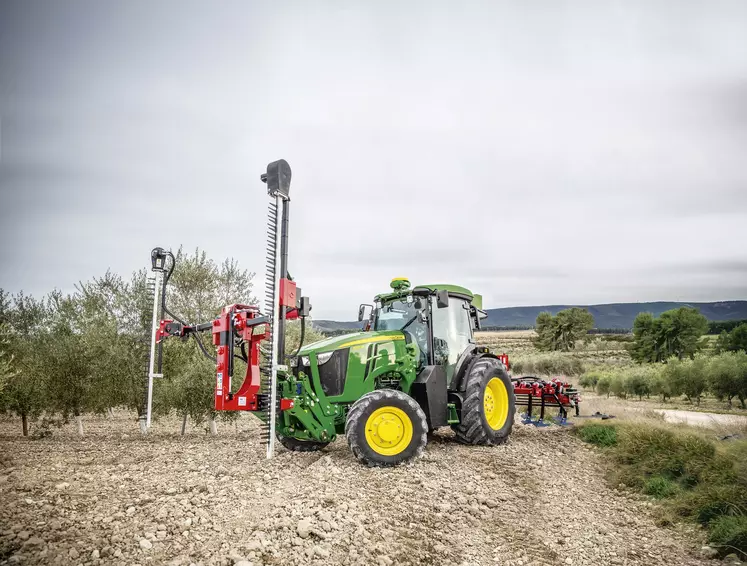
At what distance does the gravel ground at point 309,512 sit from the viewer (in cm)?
403

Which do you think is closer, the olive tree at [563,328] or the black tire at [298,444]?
the black tire at [298,444]

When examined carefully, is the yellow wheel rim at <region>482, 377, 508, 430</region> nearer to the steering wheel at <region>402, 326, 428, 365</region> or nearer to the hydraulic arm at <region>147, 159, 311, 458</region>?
the steering wheel at <region>402, 326, 428, 365</region>

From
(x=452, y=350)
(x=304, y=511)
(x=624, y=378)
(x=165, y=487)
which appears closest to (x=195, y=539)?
(x=304, y=511)

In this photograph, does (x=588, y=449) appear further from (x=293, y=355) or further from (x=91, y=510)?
(x=91, y=510)

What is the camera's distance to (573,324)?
193 feet

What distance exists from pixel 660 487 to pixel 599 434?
135 inches

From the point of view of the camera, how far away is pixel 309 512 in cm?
490

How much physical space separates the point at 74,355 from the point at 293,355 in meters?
6.40

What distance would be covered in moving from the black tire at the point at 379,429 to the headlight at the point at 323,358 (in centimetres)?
91

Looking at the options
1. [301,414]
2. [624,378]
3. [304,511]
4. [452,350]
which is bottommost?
[624,378]

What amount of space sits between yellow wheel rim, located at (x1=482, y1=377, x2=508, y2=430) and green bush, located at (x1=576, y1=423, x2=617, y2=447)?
185cm

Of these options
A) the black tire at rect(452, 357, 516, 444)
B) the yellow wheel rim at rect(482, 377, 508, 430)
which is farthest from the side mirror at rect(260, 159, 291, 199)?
the yellow wheel rim at rect(482, 377, 508, 430)

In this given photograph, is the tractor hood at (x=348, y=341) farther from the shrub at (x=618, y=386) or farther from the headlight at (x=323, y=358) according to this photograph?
the shrub at (x=618, y=386)

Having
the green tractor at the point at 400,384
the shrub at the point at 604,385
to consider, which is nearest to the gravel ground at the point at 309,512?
the green tractor at the point at 400,384
